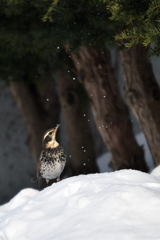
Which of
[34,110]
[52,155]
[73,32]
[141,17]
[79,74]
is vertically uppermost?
[73,32]

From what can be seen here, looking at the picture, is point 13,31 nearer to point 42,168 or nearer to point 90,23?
point 90,23

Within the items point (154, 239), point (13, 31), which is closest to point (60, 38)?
point (13, 31)

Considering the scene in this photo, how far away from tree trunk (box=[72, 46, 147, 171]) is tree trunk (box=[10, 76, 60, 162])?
114 inches

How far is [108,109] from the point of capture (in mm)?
9891

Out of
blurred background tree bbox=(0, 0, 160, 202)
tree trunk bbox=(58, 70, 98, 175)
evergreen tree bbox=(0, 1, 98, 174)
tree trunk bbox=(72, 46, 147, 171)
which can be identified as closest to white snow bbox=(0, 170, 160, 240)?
blurred background tree bbox=(0, 0, 160, 202)

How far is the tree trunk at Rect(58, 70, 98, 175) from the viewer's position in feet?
39.7

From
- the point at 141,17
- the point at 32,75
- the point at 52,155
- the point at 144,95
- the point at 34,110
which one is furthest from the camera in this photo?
the point at 34,110

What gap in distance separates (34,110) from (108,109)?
3204 millimetres

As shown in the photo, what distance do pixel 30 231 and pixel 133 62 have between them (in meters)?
4.78

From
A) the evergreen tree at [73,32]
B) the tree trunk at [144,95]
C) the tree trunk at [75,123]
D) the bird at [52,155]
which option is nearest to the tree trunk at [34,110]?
the tree trunk at [75,123]

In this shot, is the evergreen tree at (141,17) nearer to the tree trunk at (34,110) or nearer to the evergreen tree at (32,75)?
the evergreen tree at (32,75)

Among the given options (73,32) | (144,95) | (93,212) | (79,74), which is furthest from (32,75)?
(93,212)

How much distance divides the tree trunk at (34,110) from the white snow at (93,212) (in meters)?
7.57

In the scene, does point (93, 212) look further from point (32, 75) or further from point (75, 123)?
point (32, 75)
